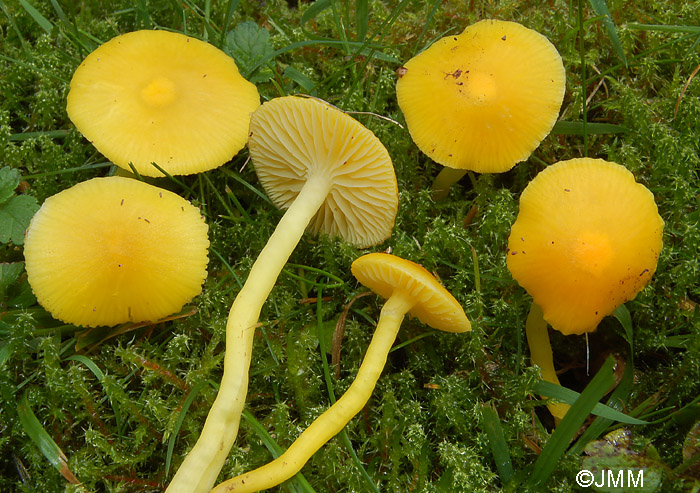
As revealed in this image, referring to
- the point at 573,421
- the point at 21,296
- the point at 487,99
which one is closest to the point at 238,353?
the point at 21,296

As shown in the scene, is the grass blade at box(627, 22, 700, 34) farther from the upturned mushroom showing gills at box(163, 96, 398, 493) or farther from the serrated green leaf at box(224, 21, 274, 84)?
the serrated green leaf at box(224, 21, 274, 84)

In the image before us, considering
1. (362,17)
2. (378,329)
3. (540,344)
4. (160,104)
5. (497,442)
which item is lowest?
(497,442)

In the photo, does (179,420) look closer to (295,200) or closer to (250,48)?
(295,200)

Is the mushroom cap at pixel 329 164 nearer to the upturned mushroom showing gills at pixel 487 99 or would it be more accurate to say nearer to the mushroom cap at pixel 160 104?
the mushroom cap at pixel 160 104

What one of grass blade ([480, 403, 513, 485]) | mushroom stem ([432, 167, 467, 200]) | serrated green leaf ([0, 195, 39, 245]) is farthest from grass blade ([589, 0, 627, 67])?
serrated green leaf ([0, 195, 39, 245])

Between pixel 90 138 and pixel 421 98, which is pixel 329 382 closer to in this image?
pixel 421 98

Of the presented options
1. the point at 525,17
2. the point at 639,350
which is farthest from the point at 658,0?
the point at 639,350
